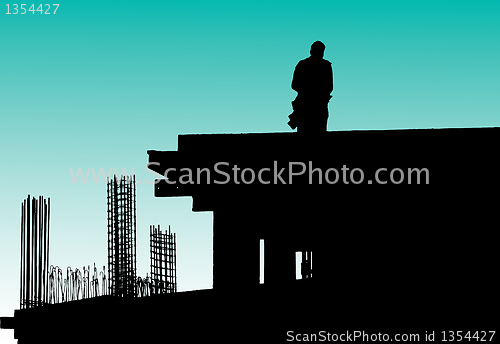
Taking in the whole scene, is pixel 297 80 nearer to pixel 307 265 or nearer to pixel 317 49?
pixel 317 49

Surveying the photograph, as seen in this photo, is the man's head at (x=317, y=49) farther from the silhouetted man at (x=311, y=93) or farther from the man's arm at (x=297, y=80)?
the man's arm at (x=297, y=80)

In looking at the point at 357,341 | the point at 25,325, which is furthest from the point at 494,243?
the point at 25,325

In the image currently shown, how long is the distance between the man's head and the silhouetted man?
0.47 feet

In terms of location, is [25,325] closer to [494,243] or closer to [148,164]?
[148,164]

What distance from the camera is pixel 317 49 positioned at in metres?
8.77

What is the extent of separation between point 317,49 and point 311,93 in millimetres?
855

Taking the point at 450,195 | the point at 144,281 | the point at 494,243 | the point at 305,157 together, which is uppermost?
the point at 305,157

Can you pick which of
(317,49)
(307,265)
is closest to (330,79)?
(317,49)

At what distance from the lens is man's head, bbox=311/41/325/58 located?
873cm

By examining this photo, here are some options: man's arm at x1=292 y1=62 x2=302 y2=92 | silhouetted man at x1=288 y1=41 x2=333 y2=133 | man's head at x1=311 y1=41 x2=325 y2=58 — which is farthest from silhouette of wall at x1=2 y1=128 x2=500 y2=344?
man's head at x1=311 y1=41 x2=325 y2=58

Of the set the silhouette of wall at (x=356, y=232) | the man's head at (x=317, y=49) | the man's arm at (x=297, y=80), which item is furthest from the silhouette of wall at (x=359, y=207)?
the man's head at (x=317, y=49)

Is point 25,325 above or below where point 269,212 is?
below

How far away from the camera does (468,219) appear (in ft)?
19.0

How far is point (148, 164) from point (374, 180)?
2.14m
